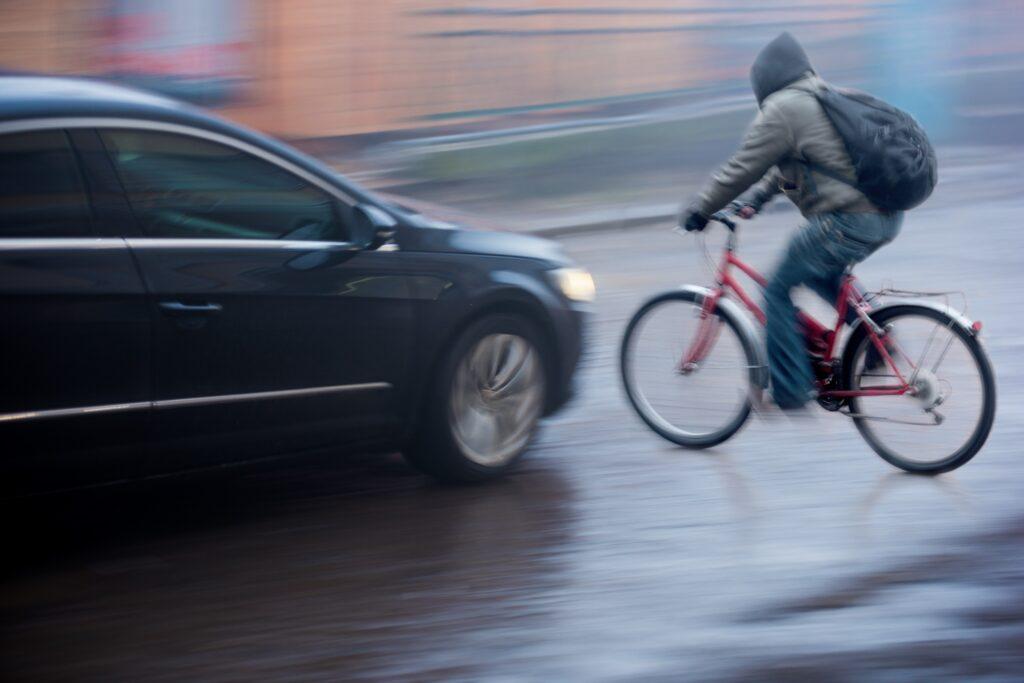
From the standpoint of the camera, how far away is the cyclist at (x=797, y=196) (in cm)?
590

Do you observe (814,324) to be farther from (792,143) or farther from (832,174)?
(792,143)

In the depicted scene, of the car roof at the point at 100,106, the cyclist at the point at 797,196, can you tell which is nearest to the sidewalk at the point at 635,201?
the cyclist at the point at 797,196

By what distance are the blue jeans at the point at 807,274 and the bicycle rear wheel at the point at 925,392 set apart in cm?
21

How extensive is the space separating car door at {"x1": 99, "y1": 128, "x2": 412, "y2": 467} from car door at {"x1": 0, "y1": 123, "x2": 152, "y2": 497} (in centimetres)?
11

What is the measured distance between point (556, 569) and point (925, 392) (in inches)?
74.7

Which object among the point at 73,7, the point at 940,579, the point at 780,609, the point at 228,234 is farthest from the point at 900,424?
the point at 73,7

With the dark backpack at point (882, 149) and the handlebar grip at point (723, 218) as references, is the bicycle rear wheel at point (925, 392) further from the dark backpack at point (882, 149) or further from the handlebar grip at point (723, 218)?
the handlebar grip at point (723, 218)

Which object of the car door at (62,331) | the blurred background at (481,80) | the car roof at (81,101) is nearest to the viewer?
the car door at (62,331)

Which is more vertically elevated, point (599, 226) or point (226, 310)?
point (226, 310)

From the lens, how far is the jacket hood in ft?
19.5

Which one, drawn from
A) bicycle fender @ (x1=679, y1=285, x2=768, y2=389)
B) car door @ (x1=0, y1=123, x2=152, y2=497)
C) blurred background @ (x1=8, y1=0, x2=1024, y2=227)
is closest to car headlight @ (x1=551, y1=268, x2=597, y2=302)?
bicycle fender @ (x1=679, y1=285, x2=768, y2=389)

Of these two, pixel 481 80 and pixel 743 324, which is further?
pixel 481 80

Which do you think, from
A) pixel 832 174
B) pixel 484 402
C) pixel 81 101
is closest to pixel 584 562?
pixel 484 402

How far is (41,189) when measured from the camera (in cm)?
472
